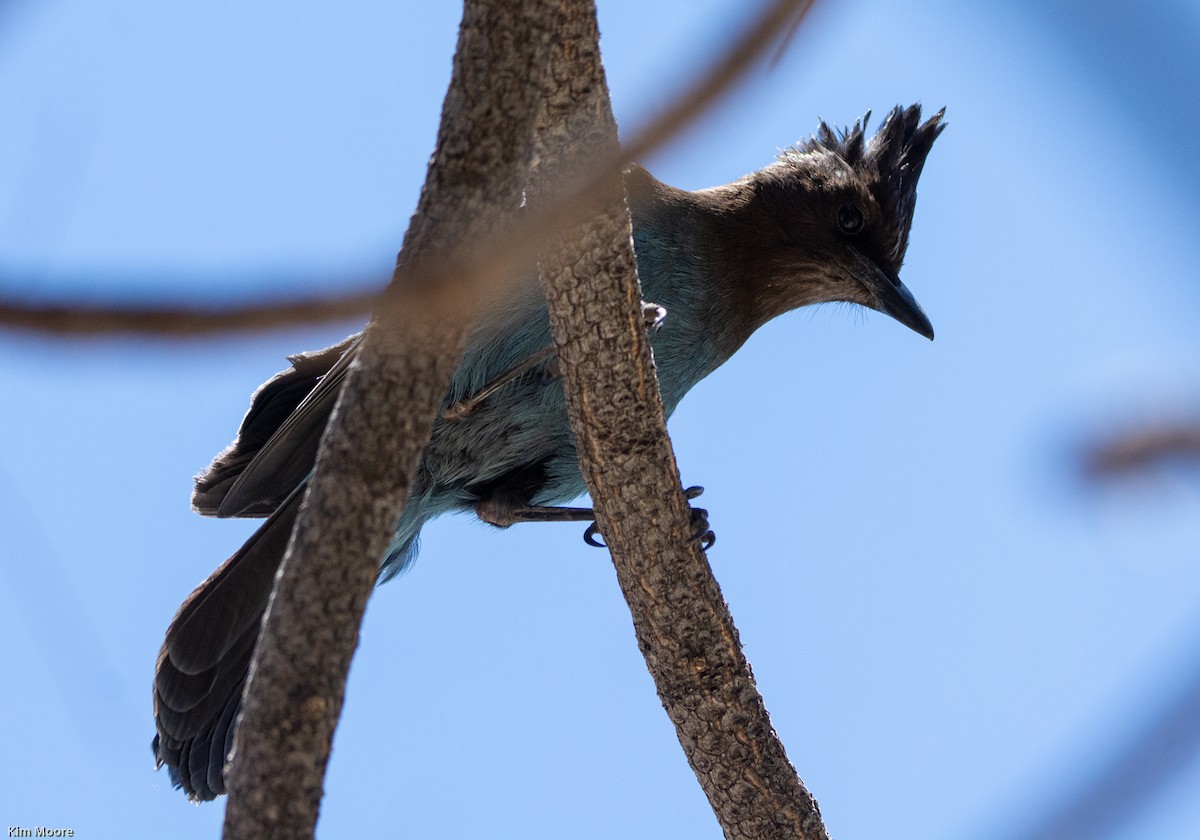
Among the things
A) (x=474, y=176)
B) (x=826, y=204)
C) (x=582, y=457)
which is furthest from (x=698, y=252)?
(x=474, y=176)

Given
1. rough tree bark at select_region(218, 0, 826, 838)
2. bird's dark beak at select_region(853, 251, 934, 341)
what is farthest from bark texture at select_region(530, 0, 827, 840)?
bird's dark beak at select_region(853, 251, 934, 341)

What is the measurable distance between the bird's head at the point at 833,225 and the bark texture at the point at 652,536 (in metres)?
1.81

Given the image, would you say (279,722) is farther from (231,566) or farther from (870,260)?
(870,260)

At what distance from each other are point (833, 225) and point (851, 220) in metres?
0.09

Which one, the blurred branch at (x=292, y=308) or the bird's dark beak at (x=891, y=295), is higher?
the bird's dark beak at (x=891, y=295)

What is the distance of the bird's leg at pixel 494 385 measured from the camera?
165 inches

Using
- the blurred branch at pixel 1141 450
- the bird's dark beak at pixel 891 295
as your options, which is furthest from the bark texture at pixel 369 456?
the bird's dark beak at pixel 891 295

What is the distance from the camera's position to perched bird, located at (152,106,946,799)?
Answer: 438cm

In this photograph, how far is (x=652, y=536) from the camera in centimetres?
355

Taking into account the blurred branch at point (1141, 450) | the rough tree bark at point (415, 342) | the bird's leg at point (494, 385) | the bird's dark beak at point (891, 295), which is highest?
the bird's dark beak at point (891, 295)

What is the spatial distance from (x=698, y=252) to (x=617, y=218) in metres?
1.72

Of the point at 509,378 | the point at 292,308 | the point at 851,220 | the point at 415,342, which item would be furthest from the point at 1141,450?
the point at 851,220

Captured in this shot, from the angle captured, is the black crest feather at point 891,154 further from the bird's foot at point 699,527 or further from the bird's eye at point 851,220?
the bird's foot at point 699,527

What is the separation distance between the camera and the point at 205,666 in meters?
4.47
